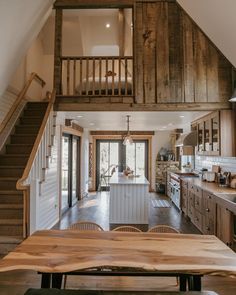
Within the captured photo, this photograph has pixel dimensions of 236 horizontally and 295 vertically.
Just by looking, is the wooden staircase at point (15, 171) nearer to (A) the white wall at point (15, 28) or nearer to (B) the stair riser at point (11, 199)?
(B) the stair riser at point (11, 199)

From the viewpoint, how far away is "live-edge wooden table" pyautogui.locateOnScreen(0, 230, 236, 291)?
1.65 m

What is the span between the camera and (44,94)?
7.88 meters

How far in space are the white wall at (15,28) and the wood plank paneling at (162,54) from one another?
7.46 feet

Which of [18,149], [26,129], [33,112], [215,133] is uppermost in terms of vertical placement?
[33,112]

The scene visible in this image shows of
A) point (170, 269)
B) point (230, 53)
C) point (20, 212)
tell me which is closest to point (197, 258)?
point (170, 269)

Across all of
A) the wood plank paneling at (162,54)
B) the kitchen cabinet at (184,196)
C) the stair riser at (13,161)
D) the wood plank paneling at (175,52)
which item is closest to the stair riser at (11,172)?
the stair riser at (13,161)

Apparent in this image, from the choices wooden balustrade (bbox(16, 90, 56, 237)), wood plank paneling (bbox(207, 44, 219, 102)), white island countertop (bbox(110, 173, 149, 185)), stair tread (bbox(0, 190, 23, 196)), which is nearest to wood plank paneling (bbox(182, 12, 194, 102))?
wood plank paneling (bbox(207, 44, 219, 102))

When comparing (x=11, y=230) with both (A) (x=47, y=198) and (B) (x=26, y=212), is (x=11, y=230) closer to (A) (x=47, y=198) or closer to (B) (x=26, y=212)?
(B) (x=26, y=212)

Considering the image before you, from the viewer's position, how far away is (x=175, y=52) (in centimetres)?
510

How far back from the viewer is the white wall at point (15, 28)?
11.6 ft

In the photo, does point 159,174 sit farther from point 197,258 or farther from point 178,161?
point 197,258

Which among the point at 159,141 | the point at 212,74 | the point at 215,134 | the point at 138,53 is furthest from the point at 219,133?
the point at 159,141

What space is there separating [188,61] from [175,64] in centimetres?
27

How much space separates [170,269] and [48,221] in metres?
4.22
